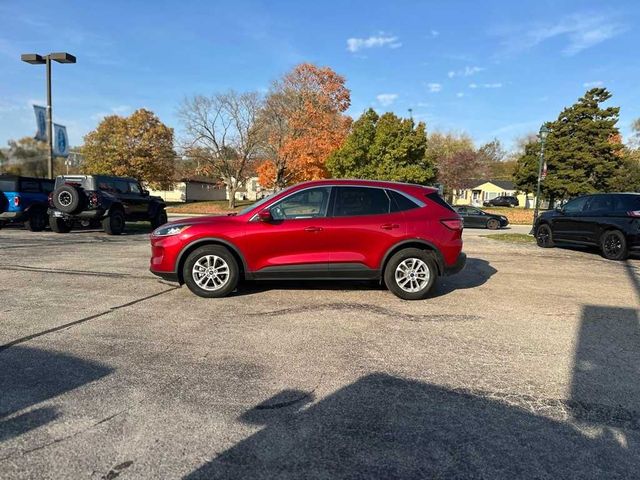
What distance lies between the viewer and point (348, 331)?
190 inches

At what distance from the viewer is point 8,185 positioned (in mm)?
14391

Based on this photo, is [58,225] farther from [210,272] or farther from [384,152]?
[384,152]

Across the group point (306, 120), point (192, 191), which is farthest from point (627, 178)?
point (192, 191)

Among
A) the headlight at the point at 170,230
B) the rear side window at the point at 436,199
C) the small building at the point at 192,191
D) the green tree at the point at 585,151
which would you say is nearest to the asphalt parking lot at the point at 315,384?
the headlight at the point at 170,230

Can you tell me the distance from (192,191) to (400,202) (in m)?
58.5

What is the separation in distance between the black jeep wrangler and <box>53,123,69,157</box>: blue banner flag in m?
3.92

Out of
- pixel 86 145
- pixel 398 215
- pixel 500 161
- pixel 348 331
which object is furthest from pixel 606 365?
pixel 500 161

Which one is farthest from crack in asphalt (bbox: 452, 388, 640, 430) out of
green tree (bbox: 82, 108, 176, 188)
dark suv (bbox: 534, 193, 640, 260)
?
green tree (bbox: 82, 108, 176, 188)

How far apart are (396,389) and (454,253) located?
3.33 metres

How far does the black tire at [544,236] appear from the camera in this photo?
42.6 feet

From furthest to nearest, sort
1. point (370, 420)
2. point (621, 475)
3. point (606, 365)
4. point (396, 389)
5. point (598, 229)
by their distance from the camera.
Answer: point (598, 229)
point (606, 365)
point (396, 389)
point (370, 420)
point (621, 475)

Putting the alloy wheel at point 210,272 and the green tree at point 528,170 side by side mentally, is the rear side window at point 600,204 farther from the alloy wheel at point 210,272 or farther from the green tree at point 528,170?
the green tree at point 528,170

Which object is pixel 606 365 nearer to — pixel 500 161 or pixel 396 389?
pixel 396 389

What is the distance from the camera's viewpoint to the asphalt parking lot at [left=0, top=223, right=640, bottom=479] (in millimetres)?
2551
